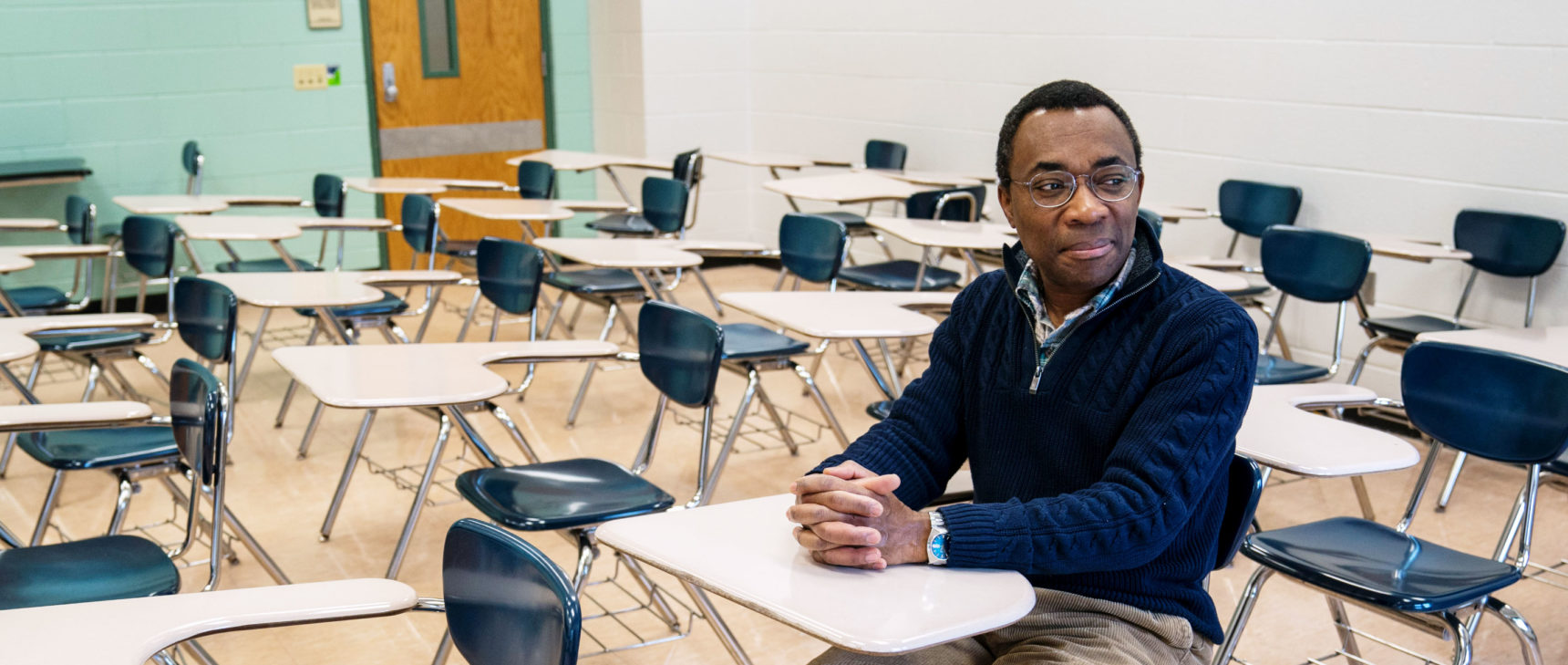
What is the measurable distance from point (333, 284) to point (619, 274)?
127 centimetres

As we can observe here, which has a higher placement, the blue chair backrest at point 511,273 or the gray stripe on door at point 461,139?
the gray stripe on door at point 461,139

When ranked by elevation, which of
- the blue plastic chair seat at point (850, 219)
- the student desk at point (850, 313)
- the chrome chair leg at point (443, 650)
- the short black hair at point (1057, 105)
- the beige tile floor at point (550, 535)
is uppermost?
the short black hair at point (1057, 105)

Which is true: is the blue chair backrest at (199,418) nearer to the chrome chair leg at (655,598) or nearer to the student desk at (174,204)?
the chrome chair leg at (655,598)

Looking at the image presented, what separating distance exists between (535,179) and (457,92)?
1.48m

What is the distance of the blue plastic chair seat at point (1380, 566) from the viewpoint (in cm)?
199

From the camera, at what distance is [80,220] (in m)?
5.27

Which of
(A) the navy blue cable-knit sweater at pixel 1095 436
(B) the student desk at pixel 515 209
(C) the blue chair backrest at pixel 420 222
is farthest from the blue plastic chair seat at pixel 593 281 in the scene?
(A) the navy blue cable-knit sweater at pixel 1095 436

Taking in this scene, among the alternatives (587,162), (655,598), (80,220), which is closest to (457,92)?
(587,162)

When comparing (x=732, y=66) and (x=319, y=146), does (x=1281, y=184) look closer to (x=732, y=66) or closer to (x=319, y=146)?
(x=732, y=66)

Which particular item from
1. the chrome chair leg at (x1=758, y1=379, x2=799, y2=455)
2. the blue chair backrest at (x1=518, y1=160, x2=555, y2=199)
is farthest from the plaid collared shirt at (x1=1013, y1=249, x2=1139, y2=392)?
the blue chair backrest at (x1=518, y1=160, x2=555, y2=199)

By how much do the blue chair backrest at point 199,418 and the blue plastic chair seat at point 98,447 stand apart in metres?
0.24

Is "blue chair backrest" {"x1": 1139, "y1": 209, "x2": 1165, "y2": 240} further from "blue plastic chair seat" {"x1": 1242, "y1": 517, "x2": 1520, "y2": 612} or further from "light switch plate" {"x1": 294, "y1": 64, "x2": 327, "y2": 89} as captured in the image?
"light switch plate" {"x1": 294, "y1": 64, "x2": 327, "y2": 89}

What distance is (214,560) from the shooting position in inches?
91.3

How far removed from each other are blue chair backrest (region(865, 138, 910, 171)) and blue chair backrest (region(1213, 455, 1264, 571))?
4.63m
